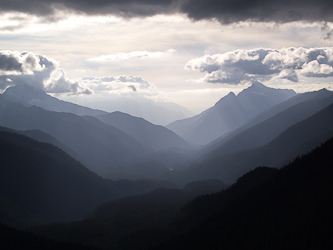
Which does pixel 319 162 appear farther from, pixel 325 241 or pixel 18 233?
pixel 18 233

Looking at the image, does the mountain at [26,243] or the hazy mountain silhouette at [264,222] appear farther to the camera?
the mountain at [26,243]

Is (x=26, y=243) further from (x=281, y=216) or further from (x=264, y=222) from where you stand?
(x=281, y=216)

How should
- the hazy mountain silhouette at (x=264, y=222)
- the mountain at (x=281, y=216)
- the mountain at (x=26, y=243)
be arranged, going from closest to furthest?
the mountain at (x=281, y=216) → the hazy mountain silhouette at (x=264, y=222) → the mountain at (x=26, y=243)

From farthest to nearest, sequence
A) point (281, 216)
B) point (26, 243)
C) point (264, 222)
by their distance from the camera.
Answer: point (26, 243), point (264, 222), point (281, 216)

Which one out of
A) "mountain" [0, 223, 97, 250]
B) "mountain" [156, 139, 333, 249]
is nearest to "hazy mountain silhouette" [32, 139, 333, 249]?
"mountain" [156, 139, 333, 249]

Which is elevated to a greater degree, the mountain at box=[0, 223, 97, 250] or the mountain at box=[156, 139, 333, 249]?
the mountain at box=[156, 139, 333, 249]

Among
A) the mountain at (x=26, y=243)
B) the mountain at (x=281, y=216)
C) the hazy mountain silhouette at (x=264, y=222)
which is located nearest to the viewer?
the mountain at (x=281, y=216)

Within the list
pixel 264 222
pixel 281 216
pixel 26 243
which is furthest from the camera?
pixel 26 243

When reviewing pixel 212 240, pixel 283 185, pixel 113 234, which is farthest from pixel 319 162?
pixel 113 234

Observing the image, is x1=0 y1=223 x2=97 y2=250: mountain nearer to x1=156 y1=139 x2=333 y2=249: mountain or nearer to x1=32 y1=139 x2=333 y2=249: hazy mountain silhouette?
x1=32 y1=139 x2=333 y2=249: hazy mountain silhouette

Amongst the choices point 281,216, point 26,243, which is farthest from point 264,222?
point 26,243

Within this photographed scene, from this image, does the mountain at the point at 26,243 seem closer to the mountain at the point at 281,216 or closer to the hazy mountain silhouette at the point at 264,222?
the hazy mountain silhouette at the point at 264,222

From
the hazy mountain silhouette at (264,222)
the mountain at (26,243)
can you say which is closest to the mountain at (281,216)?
the hazy mountain silhouette at (264,222)

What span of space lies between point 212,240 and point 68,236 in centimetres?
11139
